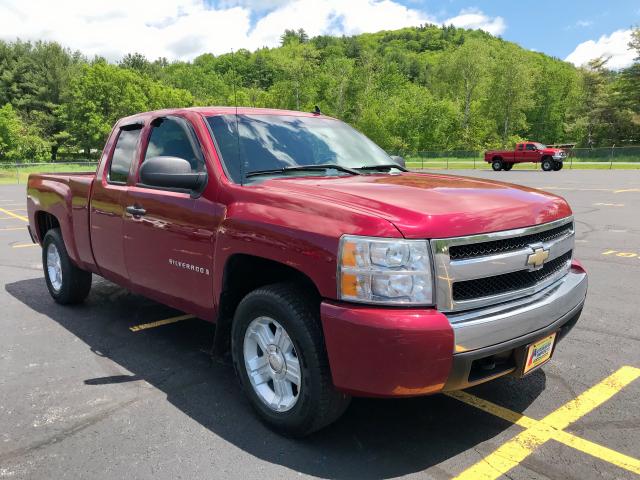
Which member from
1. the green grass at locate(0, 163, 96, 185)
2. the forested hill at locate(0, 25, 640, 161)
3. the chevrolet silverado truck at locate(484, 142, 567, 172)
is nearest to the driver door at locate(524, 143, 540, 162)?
the chevrolet silverado truck at locate(484, 142, 567, 172)

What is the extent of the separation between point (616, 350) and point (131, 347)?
3.85m

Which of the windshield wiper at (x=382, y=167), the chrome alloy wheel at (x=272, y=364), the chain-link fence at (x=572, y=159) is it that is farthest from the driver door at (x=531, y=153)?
the chrome alloy wheel at (x=272, y=364)

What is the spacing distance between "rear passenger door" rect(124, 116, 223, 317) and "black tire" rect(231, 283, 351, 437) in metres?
0.56

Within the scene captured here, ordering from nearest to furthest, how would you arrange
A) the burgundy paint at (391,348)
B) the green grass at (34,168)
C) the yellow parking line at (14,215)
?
the burgundy paint at (391,348) → the yellow parking line at (14,215) → the green grass at (34,168)

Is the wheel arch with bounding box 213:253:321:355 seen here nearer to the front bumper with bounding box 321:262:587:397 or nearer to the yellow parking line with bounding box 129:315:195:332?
the front bumper with bounding box 321:262:587:397

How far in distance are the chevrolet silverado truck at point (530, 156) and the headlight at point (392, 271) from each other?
34844 millimetres

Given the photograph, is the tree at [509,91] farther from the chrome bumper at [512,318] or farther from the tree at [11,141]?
the chrome bumper at [512,318]

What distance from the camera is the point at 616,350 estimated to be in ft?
13.8

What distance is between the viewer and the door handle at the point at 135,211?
390 centimetres

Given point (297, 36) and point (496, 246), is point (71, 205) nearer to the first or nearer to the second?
point (496, 246)

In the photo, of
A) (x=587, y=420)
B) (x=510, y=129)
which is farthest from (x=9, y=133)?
(x=510, y=129)

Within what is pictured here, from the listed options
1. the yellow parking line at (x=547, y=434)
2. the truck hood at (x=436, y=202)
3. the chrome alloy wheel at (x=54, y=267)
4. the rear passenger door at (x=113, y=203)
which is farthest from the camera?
the chrome alloy wheel at (x=54, y=267)

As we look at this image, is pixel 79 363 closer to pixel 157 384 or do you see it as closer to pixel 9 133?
pixel 157 384

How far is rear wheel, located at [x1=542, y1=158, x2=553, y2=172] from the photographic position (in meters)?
34.2
